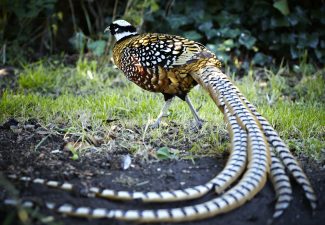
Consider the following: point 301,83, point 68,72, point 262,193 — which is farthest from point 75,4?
point 262,193

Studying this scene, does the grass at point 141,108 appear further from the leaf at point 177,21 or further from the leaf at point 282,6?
the leaf at point 177,21

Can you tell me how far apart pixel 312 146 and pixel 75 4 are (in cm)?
509

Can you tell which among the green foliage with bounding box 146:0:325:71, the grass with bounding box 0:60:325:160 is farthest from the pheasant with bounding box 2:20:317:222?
the green foliage with bounding box 146:0:325:71

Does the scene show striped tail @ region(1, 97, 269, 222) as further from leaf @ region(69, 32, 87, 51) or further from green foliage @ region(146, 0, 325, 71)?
leaf @ region(69, 32, 87, 51)

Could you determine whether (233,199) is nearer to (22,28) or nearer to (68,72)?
(68,72)

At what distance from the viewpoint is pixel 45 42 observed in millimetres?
7930

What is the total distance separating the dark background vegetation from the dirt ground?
335 centimetres

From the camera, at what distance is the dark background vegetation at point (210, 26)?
288 inches

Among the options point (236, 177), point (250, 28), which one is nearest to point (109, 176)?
point (236, 177)

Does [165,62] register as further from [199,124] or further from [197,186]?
[197,186]

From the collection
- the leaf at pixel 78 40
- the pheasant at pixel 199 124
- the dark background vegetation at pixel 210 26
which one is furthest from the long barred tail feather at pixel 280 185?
the leaf at pixel 78 40

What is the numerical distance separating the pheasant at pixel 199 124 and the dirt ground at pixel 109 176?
66 millimetres

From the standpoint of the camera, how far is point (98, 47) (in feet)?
23.8

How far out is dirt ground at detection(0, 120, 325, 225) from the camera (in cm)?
314
